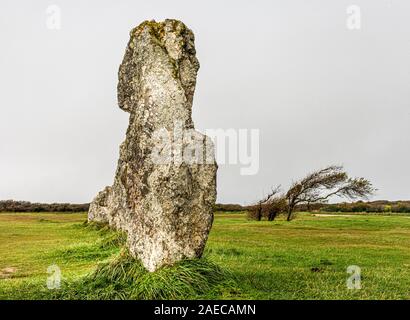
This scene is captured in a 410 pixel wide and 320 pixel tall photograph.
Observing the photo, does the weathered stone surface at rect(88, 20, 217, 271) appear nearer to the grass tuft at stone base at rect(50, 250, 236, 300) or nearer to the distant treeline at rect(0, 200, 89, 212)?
the grass tuft at stone base at rect(50, 250, 236, 300)

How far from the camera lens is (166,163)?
13.3 metres

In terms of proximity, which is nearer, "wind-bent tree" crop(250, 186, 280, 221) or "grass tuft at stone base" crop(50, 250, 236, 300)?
"grass tuft at stone base" crop(50, 250, 236, 300)

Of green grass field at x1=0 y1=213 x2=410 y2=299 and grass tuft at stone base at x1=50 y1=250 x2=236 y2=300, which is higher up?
grass tuft at stone base at x1=50 y1=250 x2=236 y2=300

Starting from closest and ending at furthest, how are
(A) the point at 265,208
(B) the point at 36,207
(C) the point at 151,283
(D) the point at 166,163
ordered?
(C) the point at 151,283 < (D) the point at 166,163 < (A) the point at 265,208 < (B) the point at 36,207

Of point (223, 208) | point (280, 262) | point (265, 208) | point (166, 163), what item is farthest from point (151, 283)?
point (223, 208)

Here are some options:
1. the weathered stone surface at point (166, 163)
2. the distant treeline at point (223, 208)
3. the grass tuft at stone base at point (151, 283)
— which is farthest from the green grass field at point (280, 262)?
the distant treeline at point (223, 208)

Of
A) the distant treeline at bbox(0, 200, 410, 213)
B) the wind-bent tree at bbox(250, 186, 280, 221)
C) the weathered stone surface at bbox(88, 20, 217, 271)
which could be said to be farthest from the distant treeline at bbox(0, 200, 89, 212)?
the weathered stone surface at bbox(88, 20, 217, 271)

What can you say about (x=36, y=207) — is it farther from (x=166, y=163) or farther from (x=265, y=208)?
(x=166, y=163)

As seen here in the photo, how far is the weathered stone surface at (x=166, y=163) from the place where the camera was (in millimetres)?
13141

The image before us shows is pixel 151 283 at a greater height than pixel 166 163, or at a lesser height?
lesser

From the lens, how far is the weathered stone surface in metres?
13.1

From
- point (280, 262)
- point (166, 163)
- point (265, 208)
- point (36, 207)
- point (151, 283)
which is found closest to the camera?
point (151, 283)
